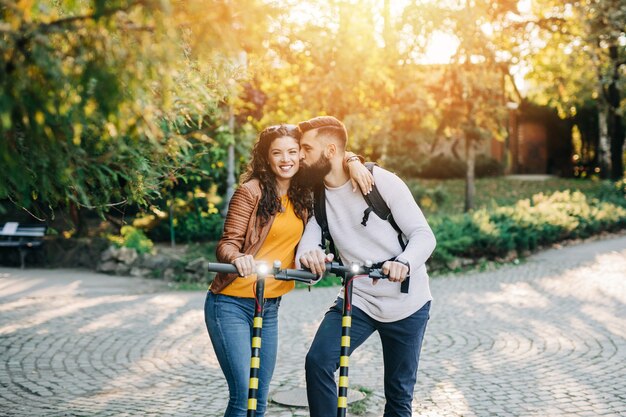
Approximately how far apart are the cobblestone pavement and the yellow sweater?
86.7 inches

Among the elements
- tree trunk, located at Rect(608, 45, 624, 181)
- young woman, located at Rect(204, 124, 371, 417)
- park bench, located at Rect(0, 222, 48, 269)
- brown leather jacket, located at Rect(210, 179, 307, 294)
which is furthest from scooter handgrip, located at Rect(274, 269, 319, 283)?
tree trunk, located at Rect(608, 45, 624, 181)

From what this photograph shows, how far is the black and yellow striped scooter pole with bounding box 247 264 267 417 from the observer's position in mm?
3672

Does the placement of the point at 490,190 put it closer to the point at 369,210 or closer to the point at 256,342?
the point at 369,210

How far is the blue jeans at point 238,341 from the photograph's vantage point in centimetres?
389

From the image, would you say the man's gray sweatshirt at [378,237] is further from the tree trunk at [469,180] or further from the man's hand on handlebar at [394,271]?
the tree trunk at [469,180]

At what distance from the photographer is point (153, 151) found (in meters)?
4.51

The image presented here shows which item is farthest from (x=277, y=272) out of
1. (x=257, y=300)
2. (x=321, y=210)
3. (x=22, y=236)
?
(x=22, y=236)

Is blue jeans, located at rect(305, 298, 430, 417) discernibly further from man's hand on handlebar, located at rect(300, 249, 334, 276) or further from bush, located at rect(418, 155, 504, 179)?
bush, located at rect(418, 155, 504, 179)

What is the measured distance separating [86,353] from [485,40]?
53.3ft

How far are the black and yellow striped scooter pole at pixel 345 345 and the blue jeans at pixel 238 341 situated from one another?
457 mm

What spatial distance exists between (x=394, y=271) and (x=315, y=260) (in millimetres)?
389

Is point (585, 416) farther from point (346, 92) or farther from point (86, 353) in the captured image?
point (346, 92)

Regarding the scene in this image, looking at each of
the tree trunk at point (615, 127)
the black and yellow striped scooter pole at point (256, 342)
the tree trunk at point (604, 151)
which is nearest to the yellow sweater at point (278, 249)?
the black and yellow striped scooter pole at point (256, 342)

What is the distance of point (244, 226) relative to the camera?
158 inches
